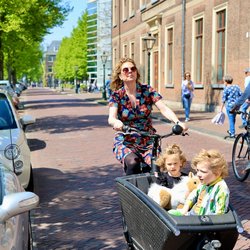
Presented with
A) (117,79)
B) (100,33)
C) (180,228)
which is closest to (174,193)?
(180,228)

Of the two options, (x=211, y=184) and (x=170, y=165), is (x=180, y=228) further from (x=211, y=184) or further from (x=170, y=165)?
(x=170, y=165)

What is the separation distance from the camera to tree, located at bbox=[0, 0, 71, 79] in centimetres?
1934

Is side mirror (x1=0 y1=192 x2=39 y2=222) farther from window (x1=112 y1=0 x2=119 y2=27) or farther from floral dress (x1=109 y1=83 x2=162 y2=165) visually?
window (x1=112 y1=0 x2=119 y2=27)

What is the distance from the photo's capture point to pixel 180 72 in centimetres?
2486

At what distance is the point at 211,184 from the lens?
3012 millimetres

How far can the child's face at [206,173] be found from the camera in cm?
297

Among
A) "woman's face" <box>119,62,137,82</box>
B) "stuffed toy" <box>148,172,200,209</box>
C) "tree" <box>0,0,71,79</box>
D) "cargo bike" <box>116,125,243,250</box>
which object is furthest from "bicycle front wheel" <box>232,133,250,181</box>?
"tree" <box>0,0,71,79</box>

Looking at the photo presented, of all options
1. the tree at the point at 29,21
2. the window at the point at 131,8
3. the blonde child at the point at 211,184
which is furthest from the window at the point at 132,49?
the blonde child at the point at 211,184

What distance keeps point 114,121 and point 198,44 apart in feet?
63.4

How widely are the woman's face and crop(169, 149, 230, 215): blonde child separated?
1323mm

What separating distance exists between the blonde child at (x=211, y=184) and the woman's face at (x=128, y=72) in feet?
4.34

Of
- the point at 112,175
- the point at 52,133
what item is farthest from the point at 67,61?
the point at 112,175

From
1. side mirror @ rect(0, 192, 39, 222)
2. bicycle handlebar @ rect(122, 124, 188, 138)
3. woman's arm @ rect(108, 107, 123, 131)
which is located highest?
woman's arm @ rect(108, 107, 123, 131)

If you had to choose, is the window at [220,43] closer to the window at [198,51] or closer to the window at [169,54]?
the window at [198,51]
